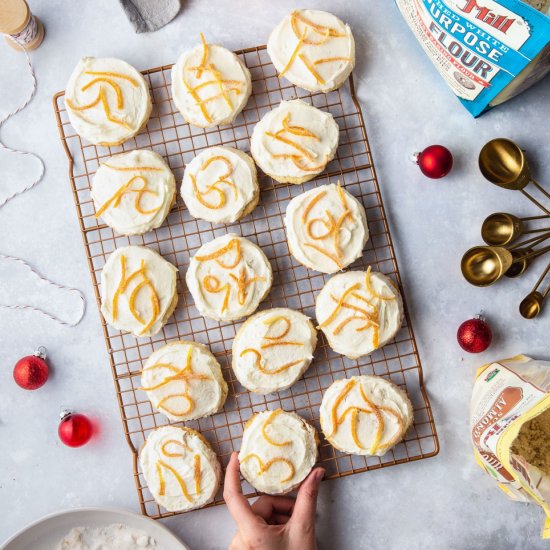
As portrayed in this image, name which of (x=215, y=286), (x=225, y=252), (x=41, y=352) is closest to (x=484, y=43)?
(x=225, y=252)

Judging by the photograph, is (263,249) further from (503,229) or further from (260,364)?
(503,229)

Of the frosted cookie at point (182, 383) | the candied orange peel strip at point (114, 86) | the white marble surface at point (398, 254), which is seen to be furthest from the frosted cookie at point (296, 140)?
the frosted cookie at point (182, 383)

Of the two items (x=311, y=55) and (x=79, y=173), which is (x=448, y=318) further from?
(x=79, y=173)

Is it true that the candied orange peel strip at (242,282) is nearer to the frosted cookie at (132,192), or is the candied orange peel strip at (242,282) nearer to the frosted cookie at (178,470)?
the frosted cookie at (132,192)

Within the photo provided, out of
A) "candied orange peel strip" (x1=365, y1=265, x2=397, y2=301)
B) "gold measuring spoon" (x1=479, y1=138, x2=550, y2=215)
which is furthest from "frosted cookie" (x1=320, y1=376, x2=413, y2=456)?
"gold measuring spoon" (x1=479, y1=138, x2=550, y2=215)

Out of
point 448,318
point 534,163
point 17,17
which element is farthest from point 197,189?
point 534,163
